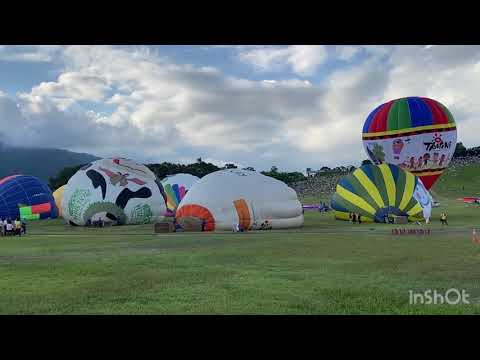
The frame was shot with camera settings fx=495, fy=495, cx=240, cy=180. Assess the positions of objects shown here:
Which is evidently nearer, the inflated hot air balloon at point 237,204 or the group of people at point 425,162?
the inflated hot air balloon at point 237,204

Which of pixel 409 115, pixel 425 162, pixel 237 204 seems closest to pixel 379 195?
pixel 237 204

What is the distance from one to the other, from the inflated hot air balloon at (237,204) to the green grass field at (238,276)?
5.44 meters

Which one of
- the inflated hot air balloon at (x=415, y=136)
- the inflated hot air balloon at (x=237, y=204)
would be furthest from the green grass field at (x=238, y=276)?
the inflated hot air balloon at (x=415, y=136)

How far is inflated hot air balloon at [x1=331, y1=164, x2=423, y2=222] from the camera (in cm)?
2464

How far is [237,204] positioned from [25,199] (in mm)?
17405

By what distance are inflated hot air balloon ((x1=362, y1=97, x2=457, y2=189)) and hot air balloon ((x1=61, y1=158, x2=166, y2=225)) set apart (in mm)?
17635

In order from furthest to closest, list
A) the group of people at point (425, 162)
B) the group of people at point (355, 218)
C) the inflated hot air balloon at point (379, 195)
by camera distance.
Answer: the group of people at point (425, 162)
the group of people at point (355, 218)
the inflated hot air balloon at point (379, 195)

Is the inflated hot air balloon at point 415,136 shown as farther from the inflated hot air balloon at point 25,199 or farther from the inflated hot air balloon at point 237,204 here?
the inflated hot air balloon at point 25,199

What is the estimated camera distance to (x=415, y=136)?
35469mm

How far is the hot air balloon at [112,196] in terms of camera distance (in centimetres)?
2653

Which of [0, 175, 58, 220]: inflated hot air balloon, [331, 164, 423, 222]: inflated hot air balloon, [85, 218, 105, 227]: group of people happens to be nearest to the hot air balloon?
[85, 218, 105, 227]: group of people

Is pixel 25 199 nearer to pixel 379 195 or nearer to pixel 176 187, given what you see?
pixel 176 187

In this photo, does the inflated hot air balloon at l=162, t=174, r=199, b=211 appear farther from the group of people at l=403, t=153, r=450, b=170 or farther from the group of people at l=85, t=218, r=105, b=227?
the group of people at l=403, t=153, r=450, b=170

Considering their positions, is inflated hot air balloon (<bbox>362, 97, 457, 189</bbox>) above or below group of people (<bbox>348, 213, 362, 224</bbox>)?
above
